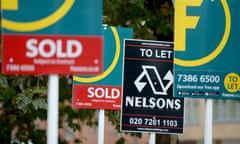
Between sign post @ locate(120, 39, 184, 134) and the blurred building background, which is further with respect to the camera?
the blurred building background

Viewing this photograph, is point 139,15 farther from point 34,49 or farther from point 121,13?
point 34,49

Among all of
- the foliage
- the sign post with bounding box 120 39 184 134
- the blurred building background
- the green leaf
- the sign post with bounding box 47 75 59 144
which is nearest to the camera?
the sign post with bounding box 47 75 59 144

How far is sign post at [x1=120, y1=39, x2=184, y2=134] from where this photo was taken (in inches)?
403

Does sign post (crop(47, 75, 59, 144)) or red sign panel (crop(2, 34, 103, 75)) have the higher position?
red sign panel (crop(2, 34, 103, 75))

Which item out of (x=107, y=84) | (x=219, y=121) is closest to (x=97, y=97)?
(x=107, y=84)

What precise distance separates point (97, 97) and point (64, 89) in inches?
276

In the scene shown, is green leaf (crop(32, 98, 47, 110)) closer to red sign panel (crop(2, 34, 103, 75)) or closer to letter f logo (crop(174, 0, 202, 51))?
letter f logo (crop(174, 0, 202, 51))

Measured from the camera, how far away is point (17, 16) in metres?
6.73

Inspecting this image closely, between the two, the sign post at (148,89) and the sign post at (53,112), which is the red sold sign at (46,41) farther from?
the sign post at (148,89)

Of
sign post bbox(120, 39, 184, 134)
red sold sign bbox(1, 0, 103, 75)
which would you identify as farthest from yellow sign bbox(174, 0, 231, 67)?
red sold sign bbox(1, 0, 103, 75)

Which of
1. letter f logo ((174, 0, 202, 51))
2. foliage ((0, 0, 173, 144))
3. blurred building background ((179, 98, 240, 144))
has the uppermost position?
letter f logo ((174, 0, 202, 51))

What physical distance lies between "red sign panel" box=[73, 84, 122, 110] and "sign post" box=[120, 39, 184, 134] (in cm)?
75

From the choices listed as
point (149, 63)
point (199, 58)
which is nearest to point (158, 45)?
point (149, 63)

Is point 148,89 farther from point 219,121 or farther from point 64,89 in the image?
point 219,121
